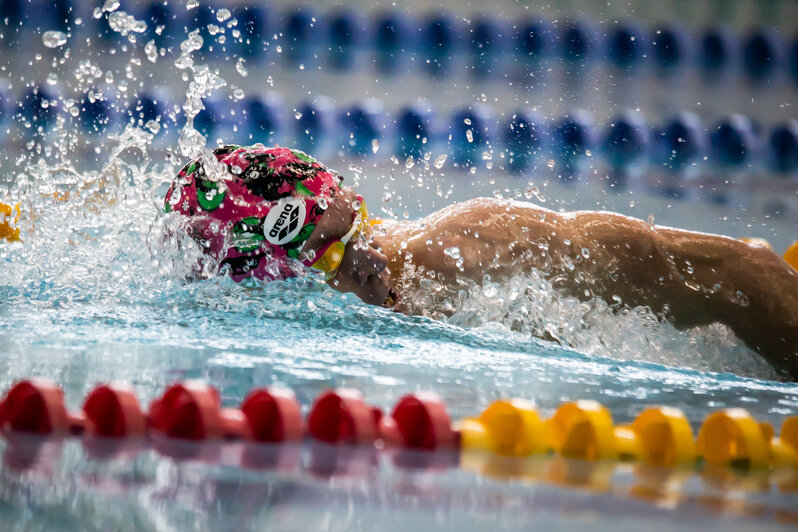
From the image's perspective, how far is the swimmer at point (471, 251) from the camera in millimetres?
2311

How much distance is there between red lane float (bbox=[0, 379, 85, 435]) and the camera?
1.26m

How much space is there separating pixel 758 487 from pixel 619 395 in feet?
2.10

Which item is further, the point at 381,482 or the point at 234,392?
the point at 234,392

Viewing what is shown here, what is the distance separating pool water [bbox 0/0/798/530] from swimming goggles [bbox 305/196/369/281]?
7 cm

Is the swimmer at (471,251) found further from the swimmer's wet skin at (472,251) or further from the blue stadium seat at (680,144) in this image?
the blue stadium seat at (680,144)

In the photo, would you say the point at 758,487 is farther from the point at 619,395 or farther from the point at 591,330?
the point at 591,330

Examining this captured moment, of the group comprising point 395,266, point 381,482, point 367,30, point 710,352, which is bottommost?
point 381,482

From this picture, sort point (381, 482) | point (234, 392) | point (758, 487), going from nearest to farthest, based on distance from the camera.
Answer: point (381, 482) < point (758, 487) < point (234, 392)

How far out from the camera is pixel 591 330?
2.44 metres

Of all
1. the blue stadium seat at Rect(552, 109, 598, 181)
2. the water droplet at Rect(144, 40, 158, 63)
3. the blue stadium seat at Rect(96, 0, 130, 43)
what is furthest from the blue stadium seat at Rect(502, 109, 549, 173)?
the blue stadium seat at Rect(96, 0, 130, 43)

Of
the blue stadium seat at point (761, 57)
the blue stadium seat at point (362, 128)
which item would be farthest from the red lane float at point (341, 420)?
the blue stadium seat at point (761, 57)

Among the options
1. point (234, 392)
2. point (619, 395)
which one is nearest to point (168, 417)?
point (234, 392)

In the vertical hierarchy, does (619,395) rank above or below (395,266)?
below

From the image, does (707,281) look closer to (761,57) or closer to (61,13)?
(761,57)
